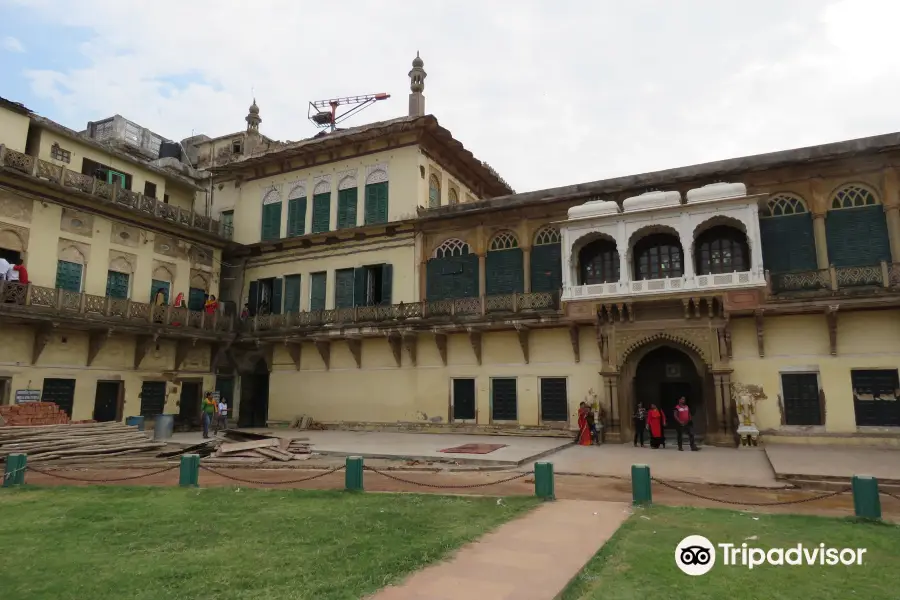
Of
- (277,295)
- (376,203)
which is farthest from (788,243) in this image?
(277,295)

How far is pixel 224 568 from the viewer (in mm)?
5859

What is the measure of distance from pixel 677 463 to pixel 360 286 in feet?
45.8

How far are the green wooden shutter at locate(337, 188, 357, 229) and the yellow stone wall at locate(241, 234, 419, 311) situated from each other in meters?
0.89

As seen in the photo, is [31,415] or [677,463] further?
[31,415]

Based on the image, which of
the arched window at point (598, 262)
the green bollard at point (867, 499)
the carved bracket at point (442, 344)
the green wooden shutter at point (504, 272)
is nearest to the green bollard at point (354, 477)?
the green bollard at point (867, 499)

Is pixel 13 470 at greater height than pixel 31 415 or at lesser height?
lesser

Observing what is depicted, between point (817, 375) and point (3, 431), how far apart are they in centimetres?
2111

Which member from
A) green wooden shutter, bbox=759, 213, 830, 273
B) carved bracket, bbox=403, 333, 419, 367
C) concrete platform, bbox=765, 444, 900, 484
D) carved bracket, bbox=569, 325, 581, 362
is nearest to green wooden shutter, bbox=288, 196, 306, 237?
carved bracket, bbox=403, 333, 419, 367

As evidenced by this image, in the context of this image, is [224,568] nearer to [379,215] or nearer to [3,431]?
[3,431]

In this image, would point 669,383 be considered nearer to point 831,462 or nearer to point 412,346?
point 831,462

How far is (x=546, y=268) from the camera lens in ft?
66.6

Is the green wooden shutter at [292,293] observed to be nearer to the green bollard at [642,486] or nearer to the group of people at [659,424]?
the group of people at [659,424]

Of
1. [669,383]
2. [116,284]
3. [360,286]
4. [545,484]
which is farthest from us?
[360,286]

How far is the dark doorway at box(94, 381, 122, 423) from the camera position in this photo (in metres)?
20.5
